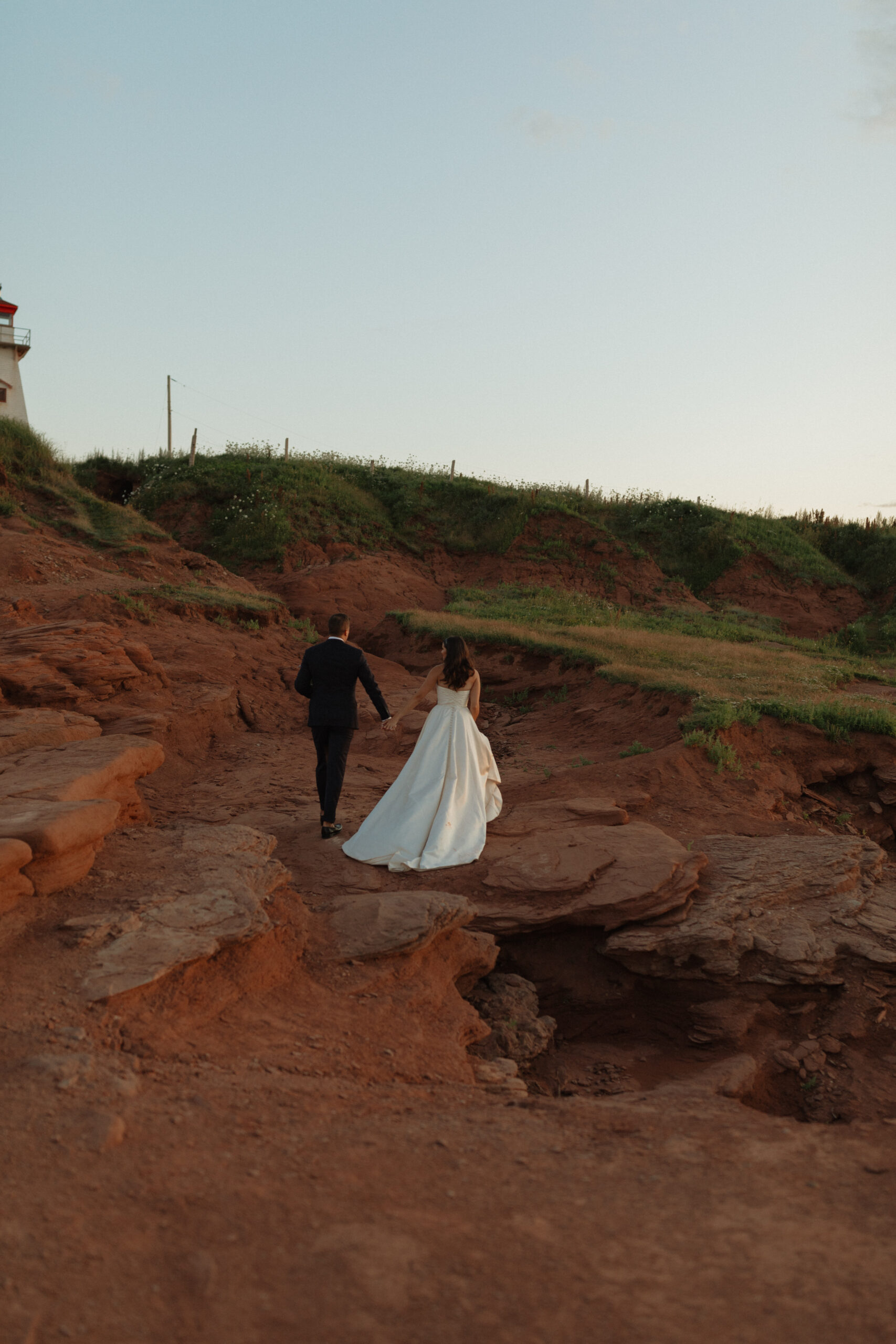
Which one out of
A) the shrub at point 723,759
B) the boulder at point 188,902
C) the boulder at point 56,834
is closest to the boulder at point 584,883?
the boulder at point 188,902

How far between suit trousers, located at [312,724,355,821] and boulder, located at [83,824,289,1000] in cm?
66

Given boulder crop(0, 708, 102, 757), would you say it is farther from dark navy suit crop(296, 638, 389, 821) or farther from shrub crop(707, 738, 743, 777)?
shrub crop(707, 738, 743, 777)

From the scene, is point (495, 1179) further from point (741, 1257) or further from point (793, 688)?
point (793, 688)

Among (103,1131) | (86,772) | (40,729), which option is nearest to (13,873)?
(86,772)

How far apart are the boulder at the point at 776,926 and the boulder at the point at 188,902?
2.65 meters

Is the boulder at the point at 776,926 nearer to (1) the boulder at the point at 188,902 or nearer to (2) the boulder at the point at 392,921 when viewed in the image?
(2) the boulder at the point at 392,921

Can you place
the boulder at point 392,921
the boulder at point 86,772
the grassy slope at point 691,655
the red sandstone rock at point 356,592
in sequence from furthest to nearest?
1. the red sandstone rock at point 356,592
2. the grassy slope at point 691,655
3. the boulder at point 86,772
4. the boulder at point 392,921

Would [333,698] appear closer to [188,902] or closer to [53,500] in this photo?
[188,902]

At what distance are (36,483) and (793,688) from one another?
16.9 m

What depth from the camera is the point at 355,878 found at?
20.8 feet

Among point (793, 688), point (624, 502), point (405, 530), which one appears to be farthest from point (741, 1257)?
point (624, 502)

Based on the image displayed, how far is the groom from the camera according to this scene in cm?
701

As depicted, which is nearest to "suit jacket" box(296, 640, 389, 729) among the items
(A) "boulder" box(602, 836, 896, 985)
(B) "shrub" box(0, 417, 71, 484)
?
(A) "boulder" box(602, 836, 896, 985)

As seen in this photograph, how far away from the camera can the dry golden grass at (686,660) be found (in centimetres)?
1152
